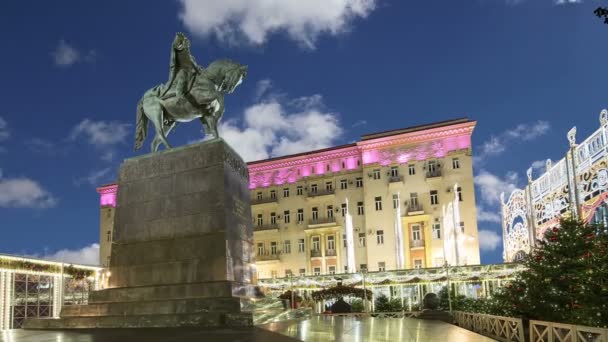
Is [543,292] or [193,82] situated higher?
[193,82]

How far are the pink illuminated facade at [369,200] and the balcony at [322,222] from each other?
0.36ft

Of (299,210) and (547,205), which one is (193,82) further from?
(299,210)

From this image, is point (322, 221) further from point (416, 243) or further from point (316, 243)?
point (416, 243)

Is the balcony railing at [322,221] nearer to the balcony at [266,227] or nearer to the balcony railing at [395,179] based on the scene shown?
the balcony at [266,227]

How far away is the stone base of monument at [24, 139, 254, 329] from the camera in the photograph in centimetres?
1075

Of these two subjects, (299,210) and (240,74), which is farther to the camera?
(299,210)

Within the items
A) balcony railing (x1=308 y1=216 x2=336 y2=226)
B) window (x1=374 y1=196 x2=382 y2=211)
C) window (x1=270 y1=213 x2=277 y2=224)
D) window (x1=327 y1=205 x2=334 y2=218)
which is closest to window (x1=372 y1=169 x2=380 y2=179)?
window (x1=374 y1=196 x2=382 y2=211)

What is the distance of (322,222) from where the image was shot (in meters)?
52.0

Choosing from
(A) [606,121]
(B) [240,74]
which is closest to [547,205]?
(A) [606,121]

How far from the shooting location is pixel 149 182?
13.1m


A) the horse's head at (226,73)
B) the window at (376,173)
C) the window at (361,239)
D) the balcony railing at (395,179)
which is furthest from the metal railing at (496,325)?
the window at (376,173)

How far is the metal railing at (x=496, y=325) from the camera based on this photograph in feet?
39.7

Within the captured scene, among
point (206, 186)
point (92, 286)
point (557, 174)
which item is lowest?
point (92, 286)

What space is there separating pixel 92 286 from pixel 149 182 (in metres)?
28.3
